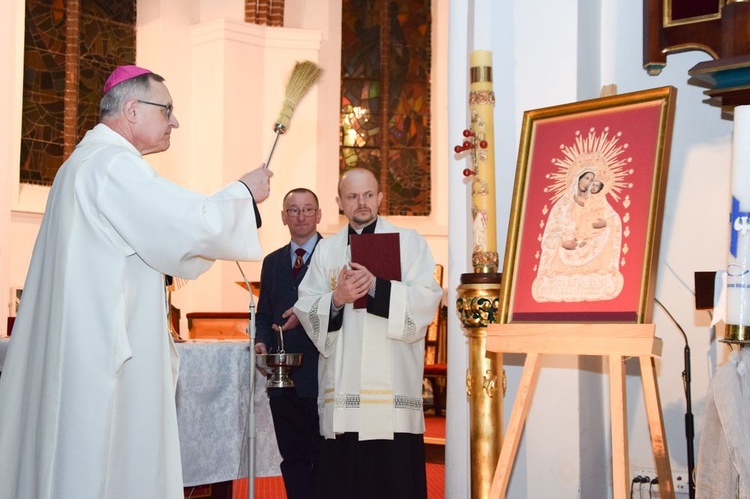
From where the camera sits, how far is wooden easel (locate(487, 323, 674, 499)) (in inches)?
149

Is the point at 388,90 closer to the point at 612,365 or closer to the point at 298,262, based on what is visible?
the point at 298,262

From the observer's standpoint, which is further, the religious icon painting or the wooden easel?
the religious icon painting

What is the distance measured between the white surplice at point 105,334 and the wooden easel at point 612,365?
1220mm

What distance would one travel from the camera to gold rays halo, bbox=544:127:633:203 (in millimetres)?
4160

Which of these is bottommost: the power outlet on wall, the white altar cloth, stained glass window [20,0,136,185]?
the power outlet on wall

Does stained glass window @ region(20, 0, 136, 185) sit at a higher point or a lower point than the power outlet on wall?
higher

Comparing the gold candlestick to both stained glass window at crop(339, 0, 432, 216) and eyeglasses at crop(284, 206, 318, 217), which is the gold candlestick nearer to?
eyeglasses at crop(284, 206, 318, 217)

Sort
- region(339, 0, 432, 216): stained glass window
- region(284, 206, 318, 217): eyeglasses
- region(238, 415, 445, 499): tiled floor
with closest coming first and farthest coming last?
region(284, 206, 318, 217): eyeglasses, region(238, 415, 445, 499): tiled floor, region(339, 0, 432, 216): stained glass window

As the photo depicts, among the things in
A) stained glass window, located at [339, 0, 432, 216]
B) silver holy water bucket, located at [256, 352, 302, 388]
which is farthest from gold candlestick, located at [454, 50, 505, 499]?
stained glass window, located at [339, 0, 432, 216]

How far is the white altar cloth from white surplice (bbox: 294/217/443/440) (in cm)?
54

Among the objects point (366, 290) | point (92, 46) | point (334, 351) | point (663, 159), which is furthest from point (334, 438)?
point (92, 46)

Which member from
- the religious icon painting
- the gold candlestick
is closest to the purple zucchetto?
the gold candlestick

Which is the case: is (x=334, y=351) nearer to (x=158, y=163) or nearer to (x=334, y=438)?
(x=334, y=438)

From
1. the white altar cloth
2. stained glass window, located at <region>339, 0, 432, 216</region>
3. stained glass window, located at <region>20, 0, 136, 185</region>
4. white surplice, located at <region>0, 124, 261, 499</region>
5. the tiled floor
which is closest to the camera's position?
white surplice, located at <region>0, 124, 261, 499</region>
